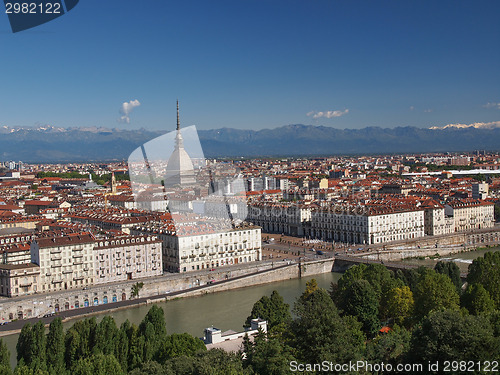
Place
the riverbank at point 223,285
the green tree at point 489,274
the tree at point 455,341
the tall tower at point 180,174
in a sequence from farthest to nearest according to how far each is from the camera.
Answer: the tall tower at point 180,174
the riverbank at point 223,285
the green tree at point 489,274
the tree at point 455,341

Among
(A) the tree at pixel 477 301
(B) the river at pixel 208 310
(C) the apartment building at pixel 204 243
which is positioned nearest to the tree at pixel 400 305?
(A) the tree at pixel 477 301

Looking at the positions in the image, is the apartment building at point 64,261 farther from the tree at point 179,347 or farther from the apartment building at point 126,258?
the tree at point 179,347

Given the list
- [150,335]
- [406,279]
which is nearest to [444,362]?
[150,335]

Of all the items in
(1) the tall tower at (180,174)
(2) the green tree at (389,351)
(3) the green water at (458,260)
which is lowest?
(3) the green water at (458,260)

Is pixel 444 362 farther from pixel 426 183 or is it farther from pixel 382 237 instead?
pixel 426 183

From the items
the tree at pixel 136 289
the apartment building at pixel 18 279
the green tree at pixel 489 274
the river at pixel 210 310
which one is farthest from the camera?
the tree at pixel 136 289

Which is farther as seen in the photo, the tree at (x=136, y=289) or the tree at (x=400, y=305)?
the tree at (x=136, y=289)

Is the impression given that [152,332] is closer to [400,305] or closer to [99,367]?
[99,367]
